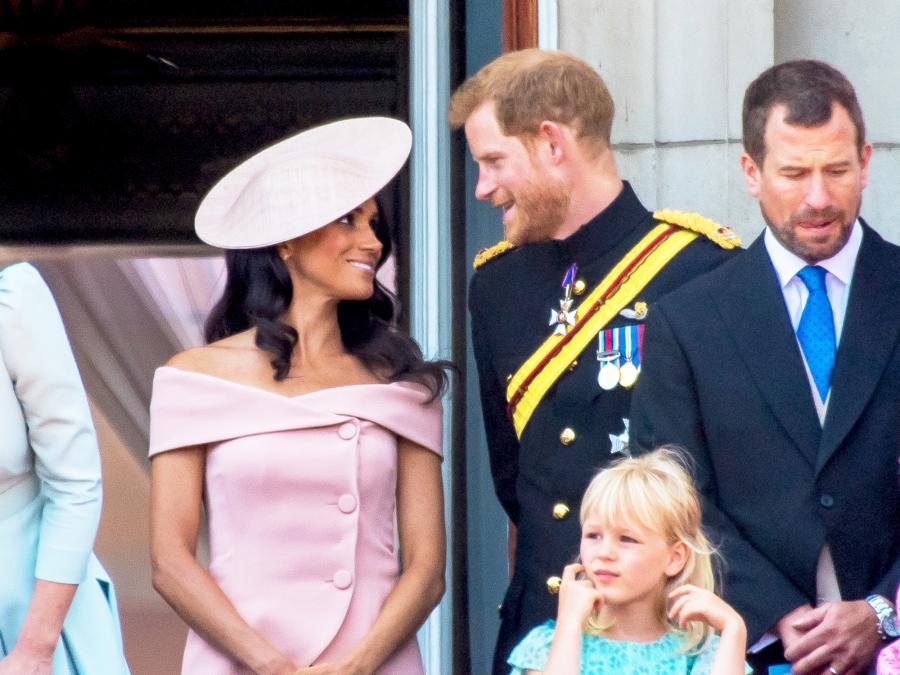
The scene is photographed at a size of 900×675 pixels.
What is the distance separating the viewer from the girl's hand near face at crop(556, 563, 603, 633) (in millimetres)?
3107

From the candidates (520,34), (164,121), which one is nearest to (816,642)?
(520,34)

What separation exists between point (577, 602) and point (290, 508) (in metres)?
0.72

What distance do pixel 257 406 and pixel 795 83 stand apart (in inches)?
44.2

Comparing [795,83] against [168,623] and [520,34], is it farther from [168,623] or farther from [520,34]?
[168,623]

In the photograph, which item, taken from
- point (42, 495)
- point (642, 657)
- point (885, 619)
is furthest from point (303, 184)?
point (885, 619)

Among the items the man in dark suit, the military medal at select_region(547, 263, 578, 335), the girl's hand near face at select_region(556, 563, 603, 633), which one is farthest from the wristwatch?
the military medal at select_region(547, 263, 578, 335)

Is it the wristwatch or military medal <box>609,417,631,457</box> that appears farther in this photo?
military medal <box>609,417,631,457</box>

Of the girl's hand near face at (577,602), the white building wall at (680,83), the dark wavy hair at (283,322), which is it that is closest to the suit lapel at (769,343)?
the girl's hand near face at (577,602)

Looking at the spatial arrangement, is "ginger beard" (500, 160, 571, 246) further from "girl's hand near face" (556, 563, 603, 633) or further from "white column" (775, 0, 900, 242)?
"white column" (775, 0, 900, 242)

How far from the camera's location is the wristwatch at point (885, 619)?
3299mm

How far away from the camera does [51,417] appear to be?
351 cm

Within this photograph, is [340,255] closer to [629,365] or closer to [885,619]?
[629,365]

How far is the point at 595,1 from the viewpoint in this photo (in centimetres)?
470

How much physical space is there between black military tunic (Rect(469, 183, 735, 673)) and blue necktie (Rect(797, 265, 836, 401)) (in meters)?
0.29
